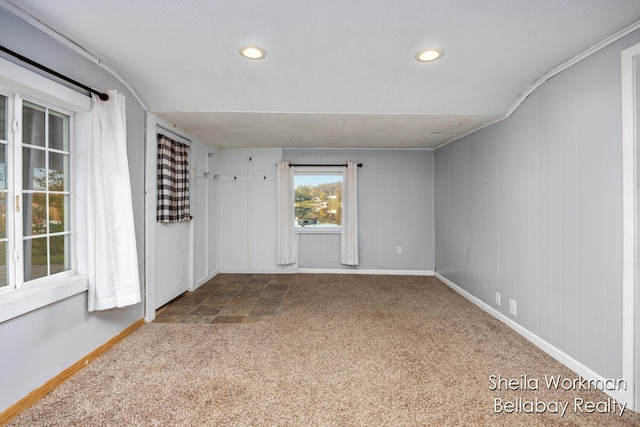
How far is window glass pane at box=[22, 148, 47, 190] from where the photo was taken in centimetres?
Result: 170

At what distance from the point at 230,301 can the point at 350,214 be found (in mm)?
2239

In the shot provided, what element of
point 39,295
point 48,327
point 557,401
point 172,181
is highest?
point 172,181

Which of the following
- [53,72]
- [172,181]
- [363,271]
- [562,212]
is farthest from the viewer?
[363,271]

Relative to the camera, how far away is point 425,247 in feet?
15.1

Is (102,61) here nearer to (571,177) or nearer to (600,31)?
(600,31)

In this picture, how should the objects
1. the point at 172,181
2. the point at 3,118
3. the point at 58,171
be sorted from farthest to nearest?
the point at 172,181 → the point at 58,171 → the point at 3,118

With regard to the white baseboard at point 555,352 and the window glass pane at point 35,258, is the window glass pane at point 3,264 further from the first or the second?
the white baseboard at point 555,352

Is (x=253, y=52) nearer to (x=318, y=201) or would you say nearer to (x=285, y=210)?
(x=285, y=210)

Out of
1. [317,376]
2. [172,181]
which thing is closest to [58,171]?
[172,181]

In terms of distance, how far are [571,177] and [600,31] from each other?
89 centimetres

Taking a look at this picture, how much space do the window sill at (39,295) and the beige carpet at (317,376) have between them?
1.87ft

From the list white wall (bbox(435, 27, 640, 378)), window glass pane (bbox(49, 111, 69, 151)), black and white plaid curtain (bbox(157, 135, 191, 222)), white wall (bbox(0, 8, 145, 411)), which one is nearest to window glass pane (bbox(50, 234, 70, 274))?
white wall (bbox(0, 8, 145, 411))

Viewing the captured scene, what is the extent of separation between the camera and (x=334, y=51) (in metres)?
1.92

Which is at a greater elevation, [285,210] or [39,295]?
[285,210]
